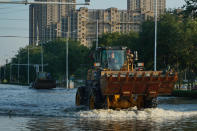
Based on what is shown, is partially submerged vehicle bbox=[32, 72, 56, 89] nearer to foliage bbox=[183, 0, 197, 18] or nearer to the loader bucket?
foliage bbox=[183, 0, 197, 18]

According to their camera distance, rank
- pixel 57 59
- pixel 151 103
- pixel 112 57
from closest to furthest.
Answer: pixel 151 103, pixel 112 57, pixel 57 59

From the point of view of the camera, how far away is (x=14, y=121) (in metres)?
20.1

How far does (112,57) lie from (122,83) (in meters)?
3.40

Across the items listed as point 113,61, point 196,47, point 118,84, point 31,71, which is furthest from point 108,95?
point 31,71

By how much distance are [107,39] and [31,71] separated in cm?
6575

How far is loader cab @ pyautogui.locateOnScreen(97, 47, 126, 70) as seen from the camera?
26.2m

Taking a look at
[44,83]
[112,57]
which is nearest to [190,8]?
[112,57]

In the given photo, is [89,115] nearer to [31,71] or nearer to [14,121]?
[14,121]

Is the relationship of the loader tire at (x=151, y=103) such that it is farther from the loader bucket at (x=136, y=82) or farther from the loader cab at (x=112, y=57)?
the loader cab at (x=112, y=57)

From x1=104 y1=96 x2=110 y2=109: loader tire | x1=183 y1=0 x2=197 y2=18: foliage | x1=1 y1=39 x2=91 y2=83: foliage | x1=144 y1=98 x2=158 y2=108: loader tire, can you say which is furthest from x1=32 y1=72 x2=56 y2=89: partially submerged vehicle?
x1=104 y1=96 x2=110 y2=109: loader tire

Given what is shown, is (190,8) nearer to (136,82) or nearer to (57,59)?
(136,82)

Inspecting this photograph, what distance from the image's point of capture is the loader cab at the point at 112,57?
2619 cm

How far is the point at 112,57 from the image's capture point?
26.4 meters

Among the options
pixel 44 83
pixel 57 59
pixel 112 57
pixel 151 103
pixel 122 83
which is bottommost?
pixel 44 83
